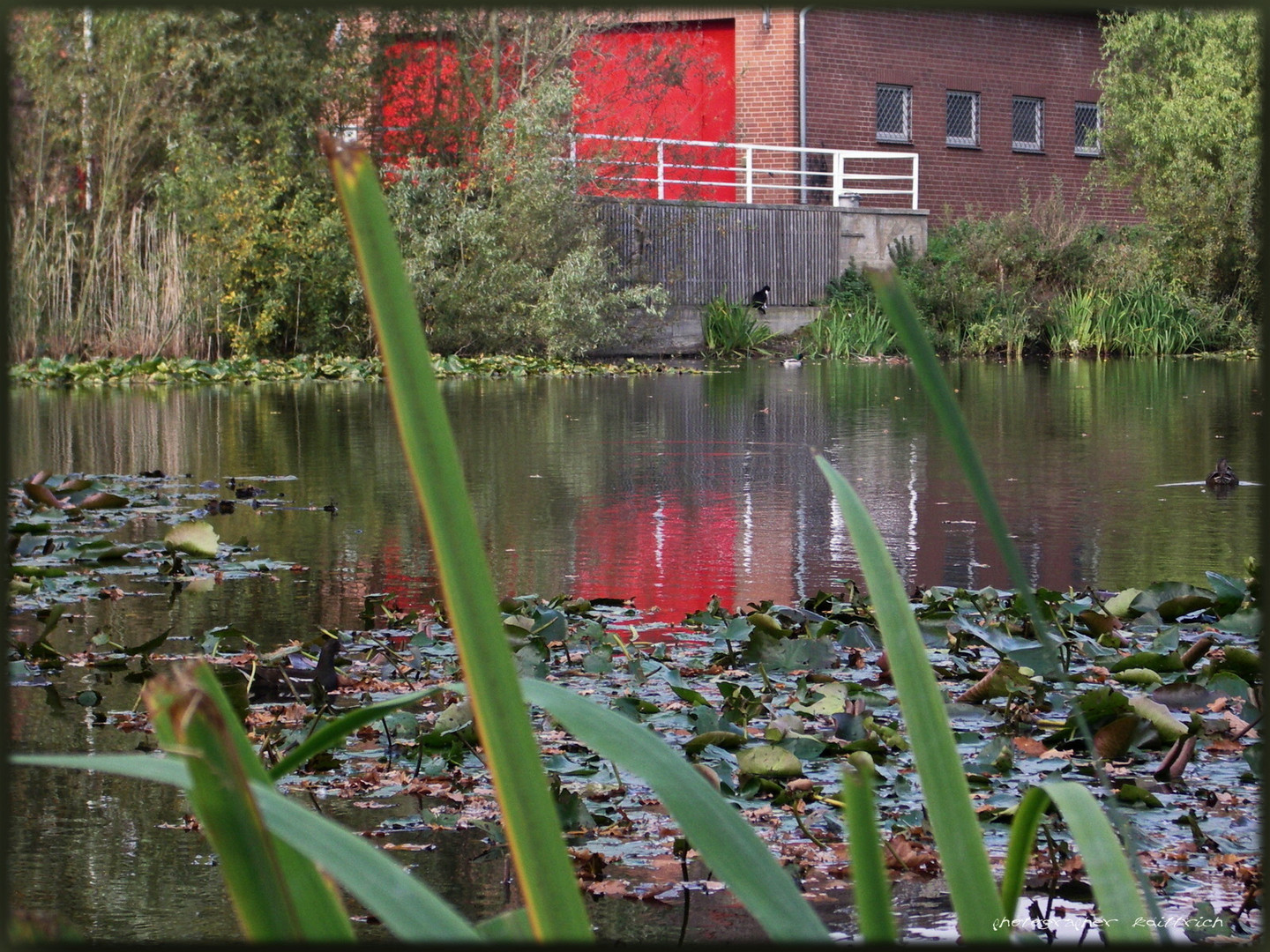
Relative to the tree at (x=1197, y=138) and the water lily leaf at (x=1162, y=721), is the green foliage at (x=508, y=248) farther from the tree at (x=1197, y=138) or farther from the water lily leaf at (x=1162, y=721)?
the water lily leaf at (x=1162, y=721)

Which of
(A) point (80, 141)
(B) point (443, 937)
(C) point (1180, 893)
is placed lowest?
(C) point (1180, 893)

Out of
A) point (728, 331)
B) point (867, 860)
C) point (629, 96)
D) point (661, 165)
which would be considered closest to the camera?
point (867, 860)

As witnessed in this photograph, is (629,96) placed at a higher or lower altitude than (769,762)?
higher

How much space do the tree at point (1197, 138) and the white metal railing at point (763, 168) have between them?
12.1ft

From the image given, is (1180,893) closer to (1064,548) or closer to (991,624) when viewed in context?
(991,624)

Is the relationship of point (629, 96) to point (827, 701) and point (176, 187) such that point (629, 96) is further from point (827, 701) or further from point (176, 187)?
point (827, 701)

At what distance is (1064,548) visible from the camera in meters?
5.79

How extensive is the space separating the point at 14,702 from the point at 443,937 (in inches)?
116

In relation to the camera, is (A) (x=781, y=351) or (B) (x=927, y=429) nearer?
(B) (x=927, y=429)

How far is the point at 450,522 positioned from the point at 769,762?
2317mm

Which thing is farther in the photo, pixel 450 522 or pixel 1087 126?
pixel 1087 126

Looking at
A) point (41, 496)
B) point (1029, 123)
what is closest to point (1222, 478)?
point (41, 496)

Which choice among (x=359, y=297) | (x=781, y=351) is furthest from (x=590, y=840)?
(x=781, y=351)

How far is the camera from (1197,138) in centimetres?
2377
